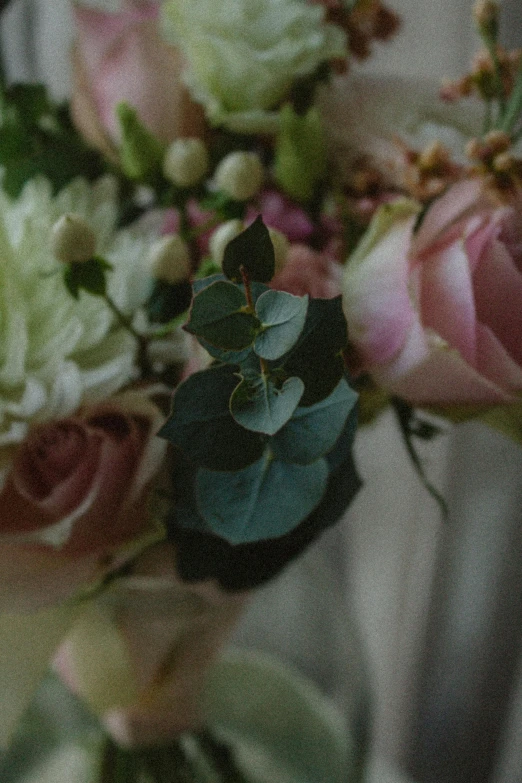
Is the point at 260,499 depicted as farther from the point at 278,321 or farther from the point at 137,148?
the point at 137,148

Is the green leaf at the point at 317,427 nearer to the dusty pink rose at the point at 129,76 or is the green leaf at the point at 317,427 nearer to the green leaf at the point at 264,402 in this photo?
the green leaf at the point at 264,402

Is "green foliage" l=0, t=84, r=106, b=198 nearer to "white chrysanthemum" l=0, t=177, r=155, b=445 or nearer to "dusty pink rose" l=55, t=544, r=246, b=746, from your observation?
"white chrysanthemum" l=0, t=177, r=155, b=445

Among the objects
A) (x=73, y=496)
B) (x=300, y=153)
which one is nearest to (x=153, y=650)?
(x=73, y=496)

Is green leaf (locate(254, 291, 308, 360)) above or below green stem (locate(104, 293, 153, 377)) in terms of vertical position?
above

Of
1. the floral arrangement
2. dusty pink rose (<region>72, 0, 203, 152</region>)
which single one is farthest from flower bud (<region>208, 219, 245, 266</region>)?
dusty pink rose (<region>72, 0, 203, 152</region>)

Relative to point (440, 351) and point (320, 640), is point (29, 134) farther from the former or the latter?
point (320, 640)

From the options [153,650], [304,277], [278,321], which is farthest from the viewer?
[153,650]

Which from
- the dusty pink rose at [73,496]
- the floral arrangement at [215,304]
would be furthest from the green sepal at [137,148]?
the dusty pink rose at [73,496]
